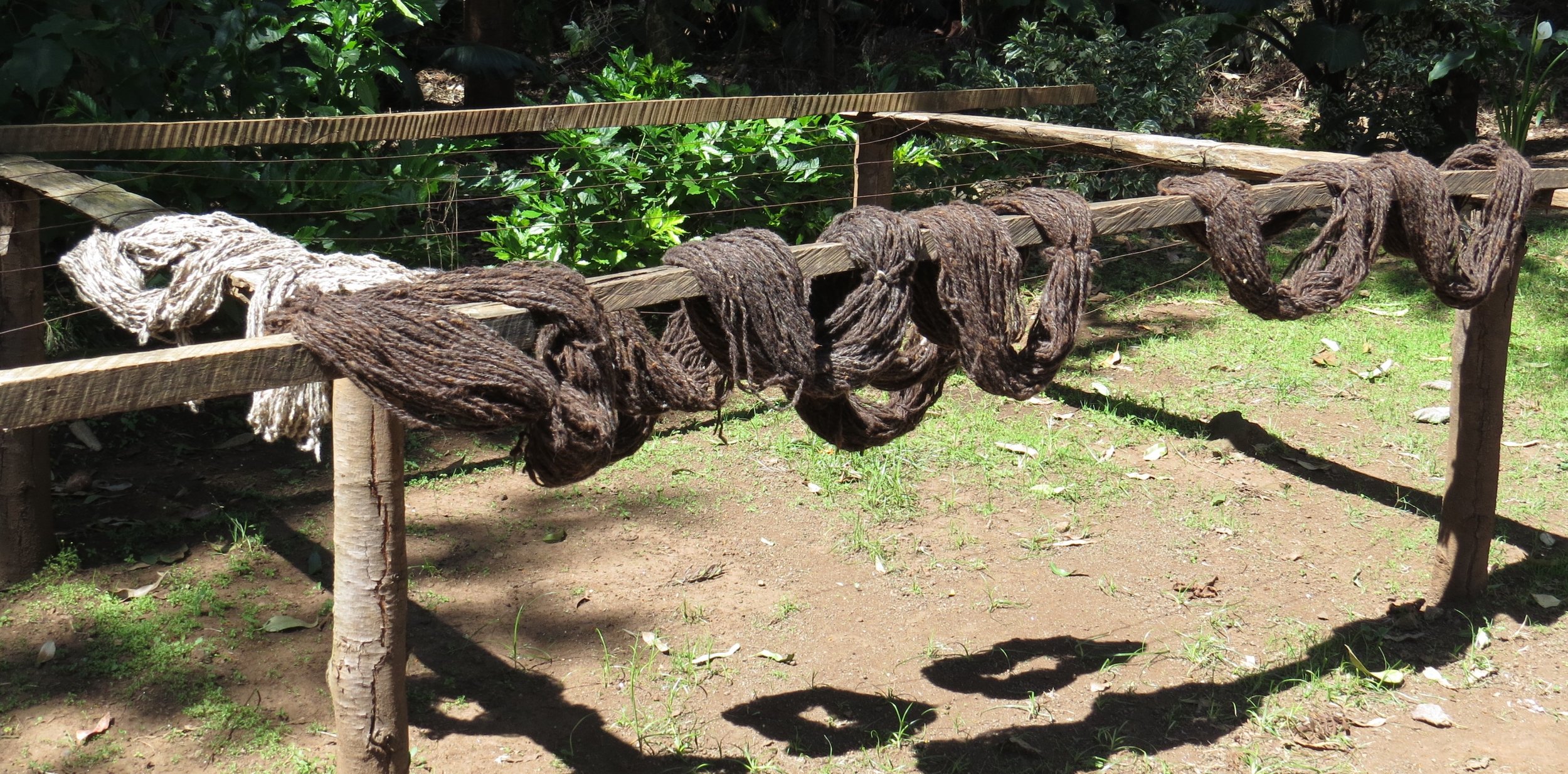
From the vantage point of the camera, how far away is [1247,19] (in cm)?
953

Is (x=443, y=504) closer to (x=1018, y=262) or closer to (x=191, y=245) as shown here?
(x=191, y=245)

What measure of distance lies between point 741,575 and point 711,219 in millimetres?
2576

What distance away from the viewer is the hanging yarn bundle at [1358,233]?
114 inches

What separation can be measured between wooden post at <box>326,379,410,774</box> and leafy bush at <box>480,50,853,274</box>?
3511 millimetres

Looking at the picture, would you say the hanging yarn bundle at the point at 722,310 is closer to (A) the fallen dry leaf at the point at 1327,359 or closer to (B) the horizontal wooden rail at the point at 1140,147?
(B) the horizontal wooden rail at the point at 1140,147

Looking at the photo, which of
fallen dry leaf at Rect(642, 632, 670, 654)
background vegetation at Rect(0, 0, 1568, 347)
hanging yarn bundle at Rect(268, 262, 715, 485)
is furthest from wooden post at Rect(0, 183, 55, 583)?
hanging yarn bundle at Rect(268, 262, 715, 485)

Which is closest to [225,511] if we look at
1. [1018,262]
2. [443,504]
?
[443,504]

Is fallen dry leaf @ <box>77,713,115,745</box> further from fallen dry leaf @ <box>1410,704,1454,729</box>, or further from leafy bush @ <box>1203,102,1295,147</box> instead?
leafy bush @ <box>1203,102,1295,147</box>

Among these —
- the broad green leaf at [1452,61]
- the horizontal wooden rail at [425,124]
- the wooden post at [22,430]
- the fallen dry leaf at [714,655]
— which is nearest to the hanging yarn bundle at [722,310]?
the horizontal wooden rail at [425,124]

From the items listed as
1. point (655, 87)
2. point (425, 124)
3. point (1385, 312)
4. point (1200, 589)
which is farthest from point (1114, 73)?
point (425, 124)

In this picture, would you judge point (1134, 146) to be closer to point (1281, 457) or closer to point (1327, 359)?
point (1281, 457)

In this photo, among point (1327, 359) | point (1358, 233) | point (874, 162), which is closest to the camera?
point (1358, 233)

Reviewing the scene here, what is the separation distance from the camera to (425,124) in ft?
12.7

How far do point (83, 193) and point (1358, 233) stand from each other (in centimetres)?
327
